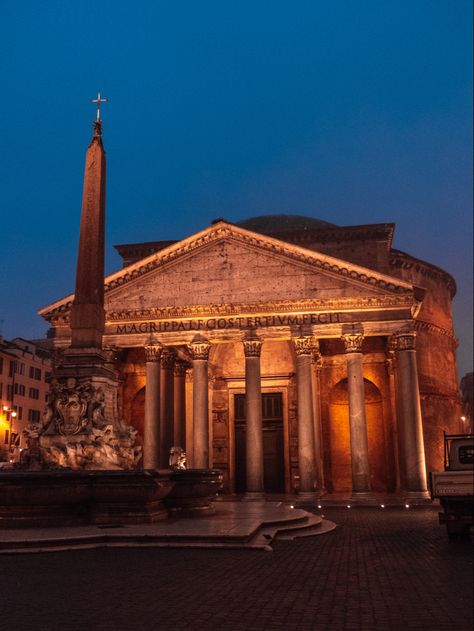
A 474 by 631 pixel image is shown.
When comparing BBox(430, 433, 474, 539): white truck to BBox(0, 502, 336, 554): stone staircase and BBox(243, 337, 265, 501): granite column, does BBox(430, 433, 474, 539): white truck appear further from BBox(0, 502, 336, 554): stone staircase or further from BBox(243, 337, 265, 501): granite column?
BBox(243, 337, 265, 501): granite column

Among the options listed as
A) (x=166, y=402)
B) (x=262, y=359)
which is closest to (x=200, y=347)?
(x=166, y=402)

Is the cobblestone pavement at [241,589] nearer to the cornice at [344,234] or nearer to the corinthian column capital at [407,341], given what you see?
the corinthian column capital at [407,341]

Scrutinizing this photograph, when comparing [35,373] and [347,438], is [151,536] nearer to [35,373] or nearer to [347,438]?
[347,438]

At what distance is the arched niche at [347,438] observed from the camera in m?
30.5

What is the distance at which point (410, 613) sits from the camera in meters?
5.58

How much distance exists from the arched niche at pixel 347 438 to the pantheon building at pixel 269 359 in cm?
5

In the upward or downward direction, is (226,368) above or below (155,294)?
below

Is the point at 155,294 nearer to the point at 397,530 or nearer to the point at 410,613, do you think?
the point at 397,530

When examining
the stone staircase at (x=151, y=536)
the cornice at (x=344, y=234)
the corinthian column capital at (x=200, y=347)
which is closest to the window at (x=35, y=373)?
the cornice at (x=344, y=234)

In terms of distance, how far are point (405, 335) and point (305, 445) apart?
18.7 feet

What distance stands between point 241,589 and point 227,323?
19.5 metres

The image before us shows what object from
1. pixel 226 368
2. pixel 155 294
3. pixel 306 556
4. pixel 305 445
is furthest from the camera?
pixel 226 368

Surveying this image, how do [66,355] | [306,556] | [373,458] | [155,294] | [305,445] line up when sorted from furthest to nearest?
1. [373,458]
2. [155,294]
3. [305,445]
4. [66,355]
5. [306,556]

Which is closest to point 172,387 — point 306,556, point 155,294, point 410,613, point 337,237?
point 155,294
